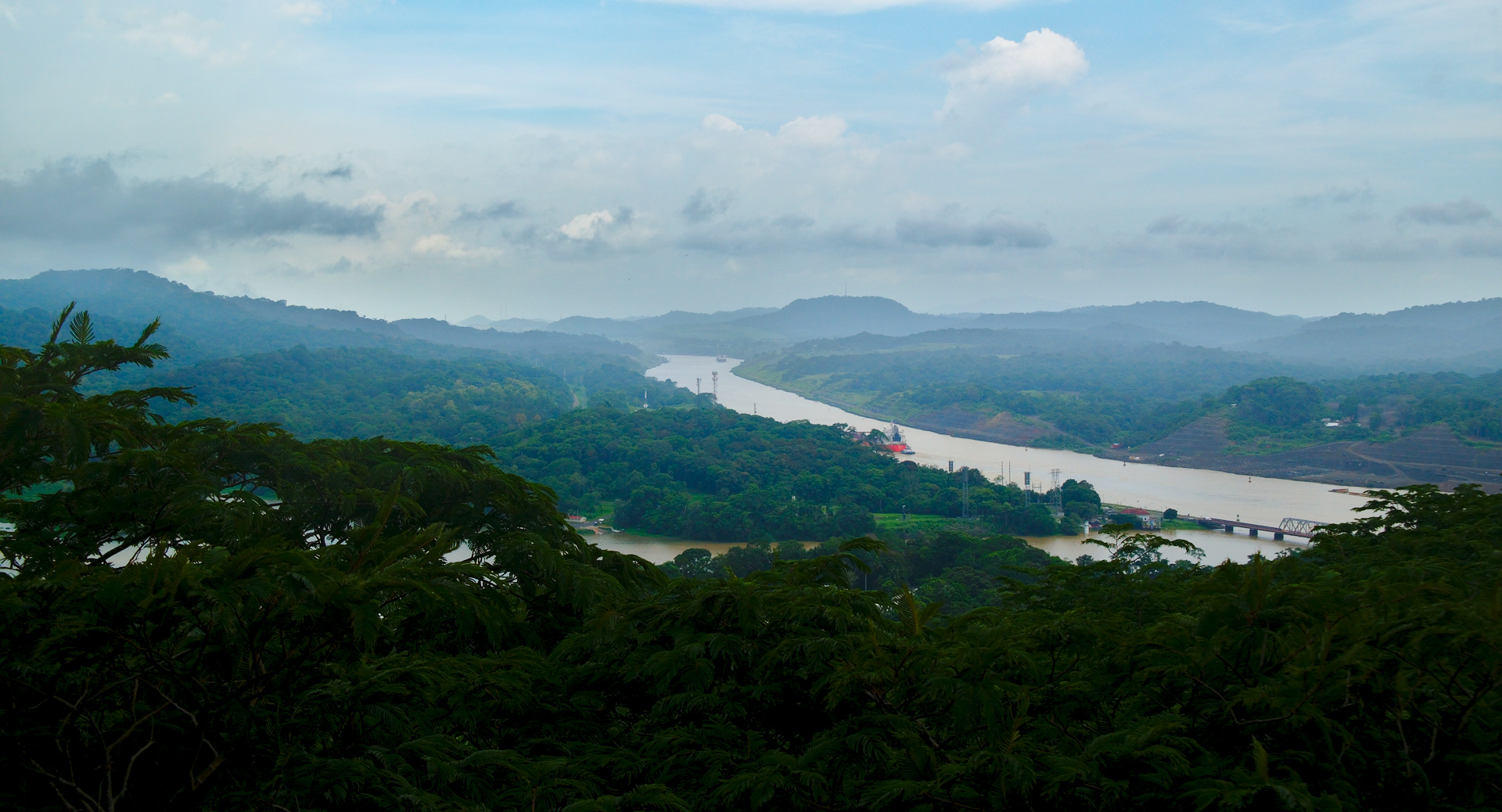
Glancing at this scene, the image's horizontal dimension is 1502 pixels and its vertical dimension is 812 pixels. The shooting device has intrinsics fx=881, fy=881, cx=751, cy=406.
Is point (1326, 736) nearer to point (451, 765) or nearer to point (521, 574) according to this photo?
point (451, 765)

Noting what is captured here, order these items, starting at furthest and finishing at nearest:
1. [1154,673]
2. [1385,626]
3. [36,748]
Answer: [1154,673] → [1385,626] → [36,748]

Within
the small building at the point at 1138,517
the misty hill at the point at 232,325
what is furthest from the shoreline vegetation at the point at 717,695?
the misty hill at the point at 232,325

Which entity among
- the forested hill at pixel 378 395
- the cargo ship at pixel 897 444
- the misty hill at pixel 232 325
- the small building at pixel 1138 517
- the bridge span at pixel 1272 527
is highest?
the misty hill at pixel 232 325

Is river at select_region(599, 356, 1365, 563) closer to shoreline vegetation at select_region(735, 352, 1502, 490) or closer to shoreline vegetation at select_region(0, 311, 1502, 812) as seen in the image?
shoreline vegetation at select_region(735, 352, 1502, 490)

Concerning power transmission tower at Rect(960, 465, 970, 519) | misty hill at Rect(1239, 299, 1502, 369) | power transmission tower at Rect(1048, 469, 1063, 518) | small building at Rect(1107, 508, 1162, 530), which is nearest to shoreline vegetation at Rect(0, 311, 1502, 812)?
small building at Rect(1107, 508, 1162, 530)

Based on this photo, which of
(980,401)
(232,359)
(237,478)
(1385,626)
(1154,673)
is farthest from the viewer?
(980,401)

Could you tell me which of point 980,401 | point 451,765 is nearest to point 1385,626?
point 451,765

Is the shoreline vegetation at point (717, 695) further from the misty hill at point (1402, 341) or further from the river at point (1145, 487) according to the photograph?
the misty hill at point (1402, 341)
